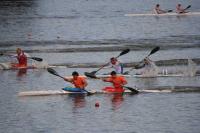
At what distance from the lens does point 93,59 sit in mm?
Result: 57500

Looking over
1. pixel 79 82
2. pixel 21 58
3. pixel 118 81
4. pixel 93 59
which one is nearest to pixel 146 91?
pixel 118 81

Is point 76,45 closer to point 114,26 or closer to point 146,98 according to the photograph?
point 114,26

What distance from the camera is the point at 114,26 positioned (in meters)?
82.4

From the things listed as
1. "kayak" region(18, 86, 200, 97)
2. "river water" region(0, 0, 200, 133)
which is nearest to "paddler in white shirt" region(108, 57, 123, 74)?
"river water" region(0, 0, 200, 133)

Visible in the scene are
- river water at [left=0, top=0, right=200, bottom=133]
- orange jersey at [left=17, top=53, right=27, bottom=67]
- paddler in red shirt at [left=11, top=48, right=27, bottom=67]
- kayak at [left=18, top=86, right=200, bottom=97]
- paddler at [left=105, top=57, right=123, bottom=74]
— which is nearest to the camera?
river water at [left=0, top=0, right=200, bottom=133]

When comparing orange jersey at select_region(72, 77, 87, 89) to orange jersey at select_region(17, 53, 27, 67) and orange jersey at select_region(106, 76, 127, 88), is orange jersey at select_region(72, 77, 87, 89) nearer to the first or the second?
orange jersey at select_region(106, 76, 127, 88)

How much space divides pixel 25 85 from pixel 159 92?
8137 mm

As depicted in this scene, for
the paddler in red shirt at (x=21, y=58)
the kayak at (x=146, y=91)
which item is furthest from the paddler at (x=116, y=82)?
the paddler in red shirt at (x=21, y=58)

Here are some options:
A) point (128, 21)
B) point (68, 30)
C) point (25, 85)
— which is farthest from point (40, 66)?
point (128, 21)

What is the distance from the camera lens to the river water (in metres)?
37.5

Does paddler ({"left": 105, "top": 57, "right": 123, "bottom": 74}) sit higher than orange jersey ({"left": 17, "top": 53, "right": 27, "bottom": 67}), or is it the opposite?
orange jersey ({"left": 17, "top": 53, "right": 27, "bottom": 67})

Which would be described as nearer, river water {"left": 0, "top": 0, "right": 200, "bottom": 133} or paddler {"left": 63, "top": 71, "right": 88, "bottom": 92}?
river water {"left": 0, "top": 0, "right": 200, "bottom": 133}

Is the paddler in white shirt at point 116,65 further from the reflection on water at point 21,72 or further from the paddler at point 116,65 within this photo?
the reflection on water at point 21,72

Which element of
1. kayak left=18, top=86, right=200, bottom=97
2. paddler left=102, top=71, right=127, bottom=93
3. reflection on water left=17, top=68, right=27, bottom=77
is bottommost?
kayak left=18, top=86, right=200, bottom=97
